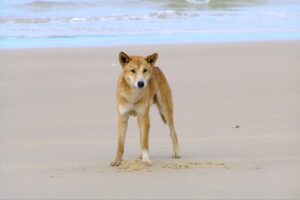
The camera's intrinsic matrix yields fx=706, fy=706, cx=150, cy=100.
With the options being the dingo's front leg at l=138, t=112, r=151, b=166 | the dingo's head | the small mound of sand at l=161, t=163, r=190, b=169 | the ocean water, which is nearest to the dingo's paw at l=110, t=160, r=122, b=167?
the dingo's front leg at l=138, t=112, r=151, b=166

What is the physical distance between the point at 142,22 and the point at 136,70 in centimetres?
1432

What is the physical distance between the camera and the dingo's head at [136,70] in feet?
21.9

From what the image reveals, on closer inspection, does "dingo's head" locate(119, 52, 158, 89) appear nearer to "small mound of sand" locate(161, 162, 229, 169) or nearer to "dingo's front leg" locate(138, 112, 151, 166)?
"dingo's front leg" locate(138, 112, 151, 166)

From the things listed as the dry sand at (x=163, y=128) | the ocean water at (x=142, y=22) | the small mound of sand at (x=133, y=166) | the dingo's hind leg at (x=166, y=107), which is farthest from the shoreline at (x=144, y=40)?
the small mound of sand at (x=133, y=166)

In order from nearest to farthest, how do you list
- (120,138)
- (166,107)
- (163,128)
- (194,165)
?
1. (194,165)
2. (120,138)
3. (166,107)
4. (163,128)

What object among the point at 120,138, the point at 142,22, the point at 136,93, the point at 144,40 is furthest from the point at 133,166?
the point at 142,22

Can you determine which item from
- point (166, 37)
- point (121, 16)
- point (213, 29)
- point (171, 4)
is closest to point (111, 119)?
point (166, 37)

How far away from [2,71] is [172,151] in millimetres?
6013

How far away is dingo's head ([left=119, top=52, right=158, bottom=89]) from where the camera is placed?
6.67 m

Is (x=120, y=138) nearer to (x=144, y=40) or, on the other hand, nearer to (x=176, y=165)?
(x=176, y=165)

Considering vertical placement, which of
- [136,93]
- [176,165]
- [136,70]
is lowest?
[176,165]

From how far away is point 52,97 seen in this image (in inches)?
415

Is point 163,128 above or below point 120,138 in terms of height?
below

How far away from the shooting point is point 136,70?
6.73 metres
